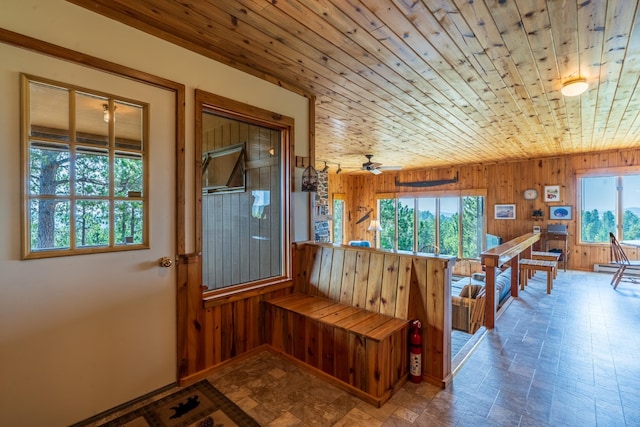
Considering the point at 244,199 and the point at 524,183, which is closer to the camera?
the point at 244,199

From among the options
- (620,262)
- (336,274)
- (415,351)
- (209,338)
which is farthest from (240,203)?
(620,262)

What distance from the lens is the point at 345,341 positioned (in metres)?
2.16

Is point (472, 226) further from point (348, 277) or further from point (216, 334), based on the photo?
point (216, 334)

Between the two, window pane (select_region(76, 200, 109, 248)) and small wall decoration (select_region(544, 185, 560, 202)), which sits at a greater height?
small wall decoration (select_region(544, 185, 560, 202))

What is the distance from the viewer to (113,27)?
1811 mm

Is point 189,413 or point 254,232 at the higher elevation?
point 254,232

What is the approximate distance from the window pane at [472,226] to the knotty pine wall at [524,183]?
9.3 inches

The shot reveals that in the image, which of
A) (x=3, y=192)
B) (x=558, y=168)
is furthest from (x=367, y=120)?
(x=558, y=168)

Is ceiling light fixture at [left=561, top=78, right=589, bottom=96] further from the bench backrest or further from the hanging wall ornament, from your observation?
the hanging wall ornament

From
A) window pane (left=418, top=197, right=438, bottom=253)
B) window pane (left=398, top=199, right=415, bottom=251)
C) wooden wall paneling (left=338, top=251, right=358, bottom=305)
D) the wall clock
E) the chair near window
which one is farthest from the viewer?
window pane (left=398, top=199, right=415, bottom=251)

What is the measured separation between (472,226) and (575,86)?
543 centimetres

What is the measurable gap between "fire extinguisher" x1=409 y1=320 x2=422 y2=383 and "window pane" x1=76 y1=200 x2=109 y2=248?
2.17 metres

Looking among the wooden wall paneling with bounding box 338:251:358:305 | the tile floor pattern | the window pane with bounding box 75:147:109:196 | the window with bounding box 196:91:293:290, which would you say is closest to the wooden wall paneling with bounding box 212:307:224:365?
the tile floor pattern

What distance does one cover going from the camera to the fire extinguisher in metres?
2.22
